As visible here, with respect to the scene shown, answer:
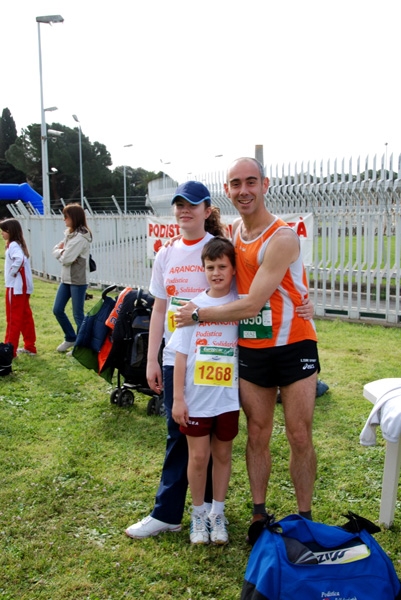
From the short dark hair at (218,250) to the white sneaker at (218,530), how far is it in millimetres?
1416

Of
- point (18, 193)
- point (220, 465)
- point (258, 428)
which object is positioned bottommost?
point (220, 465)

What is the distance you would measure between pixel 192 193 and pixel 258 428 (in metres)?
1.30

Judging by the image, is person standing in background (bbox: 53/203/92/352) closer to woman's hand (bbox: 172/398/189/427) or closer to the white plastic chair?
woman's hand (bbox: 172/398/189/427)

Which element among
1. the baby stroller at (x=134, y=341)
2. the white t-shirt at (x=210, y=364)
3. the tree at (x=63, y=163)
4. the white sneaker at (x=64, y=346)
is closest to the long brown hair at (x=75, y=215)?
the white sneaker at (x=64, y=346)

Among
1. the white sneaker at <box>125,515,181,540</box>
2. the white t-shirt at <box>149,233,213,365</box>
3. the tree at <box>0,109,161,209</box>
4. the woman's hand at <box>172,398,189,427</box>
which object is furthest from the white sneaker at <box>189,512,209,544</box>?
the tree at <box>0,109,161,209</box>

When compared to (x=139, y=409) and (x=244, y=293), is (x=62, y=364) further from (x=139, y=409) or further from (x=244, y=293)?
(x=244, y=293)

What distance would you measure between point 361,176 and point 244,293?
8.62 meters

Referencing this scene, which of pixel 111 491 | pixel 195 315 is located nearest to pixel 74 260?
pixel 111 491

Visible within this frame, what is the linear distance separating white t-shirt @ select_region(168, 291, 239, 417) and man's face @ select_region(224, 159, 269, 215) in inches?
19.3

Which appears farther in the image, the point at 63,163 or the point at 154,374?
the point at 63,163

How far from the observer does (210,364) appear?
119 inches

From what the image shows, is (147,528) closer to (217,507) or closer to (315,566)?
(217,507)

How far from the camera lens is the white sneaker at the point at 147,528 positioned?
3268mm

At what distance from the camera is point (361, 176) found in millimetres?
10875
